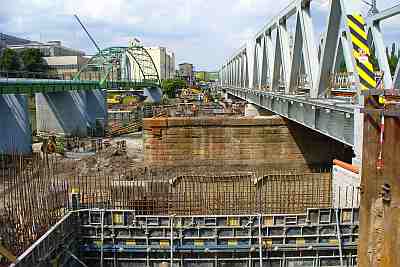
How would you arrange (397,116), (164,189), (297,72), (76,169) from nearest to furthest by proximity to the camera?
(397,116), (164,189), (297,72), (76,169)

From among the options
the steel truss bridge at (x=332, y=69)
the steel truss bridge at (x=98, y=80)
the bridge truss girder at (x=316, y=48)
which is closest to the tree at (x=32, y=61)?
the steel truss bridge at (x=98, y=80)

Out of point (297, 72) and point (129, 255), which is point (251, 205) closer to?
point (129, 255)

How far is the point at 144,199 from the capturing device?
50.9 ft

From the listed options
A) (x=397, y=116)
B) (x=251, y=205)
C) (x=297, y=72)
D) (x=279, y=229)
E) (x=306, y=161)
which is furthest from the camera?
(x=306, y=161)

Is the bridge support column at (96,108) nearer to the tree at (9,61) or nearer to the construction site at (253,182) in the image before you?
the construction site at (253,182)

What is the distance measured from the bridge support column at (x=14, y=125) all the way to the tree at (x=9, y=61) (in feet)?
202

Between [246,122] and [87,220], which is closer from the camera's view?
[87,220]

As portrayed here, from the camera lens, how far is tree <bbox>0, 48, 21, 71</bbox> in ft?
272

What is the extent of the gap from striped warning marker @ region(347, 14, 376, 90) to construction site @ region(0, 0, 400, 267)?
0.03m

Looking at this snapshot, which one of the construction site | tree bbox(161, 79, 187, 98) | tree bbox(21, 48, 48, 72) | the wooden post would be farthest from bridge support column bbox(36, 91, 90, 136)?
tree bbox(161, 79, 187, 98)

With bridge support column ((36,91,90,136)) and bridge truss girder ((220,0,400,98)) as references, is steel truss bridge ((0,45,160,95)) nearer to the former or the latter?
bridge support column ((36,91,90,136))

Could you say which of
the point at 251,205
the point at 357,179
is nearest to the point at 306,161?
the point at 251,205

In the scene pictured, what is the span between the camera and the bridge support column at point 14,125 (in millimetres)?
26938

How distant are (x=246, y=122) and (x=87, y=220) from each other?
17.3 metres
